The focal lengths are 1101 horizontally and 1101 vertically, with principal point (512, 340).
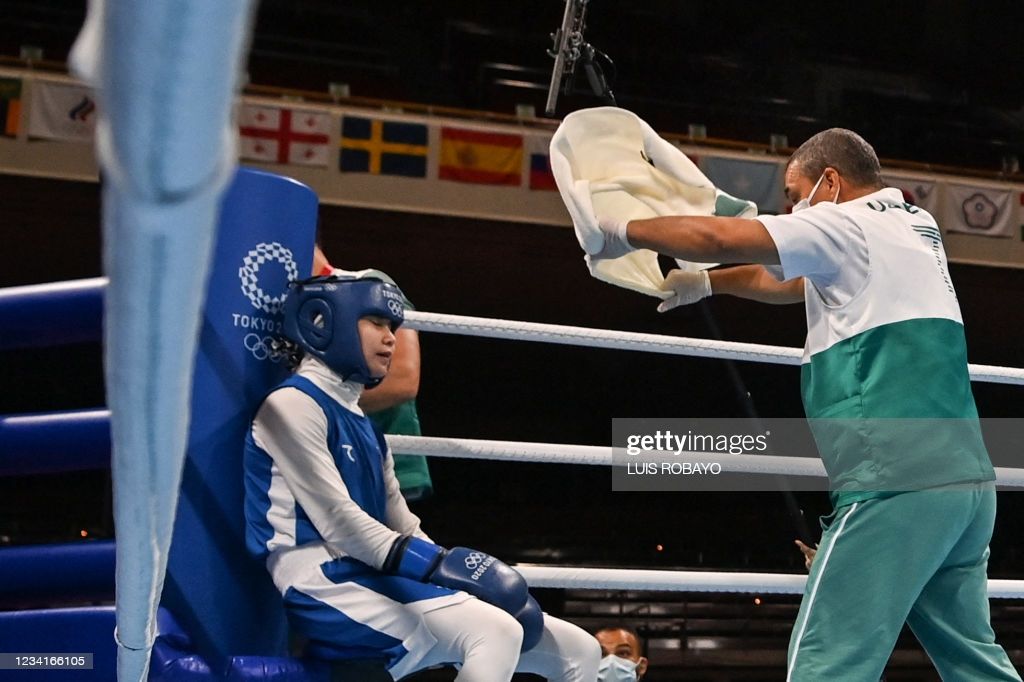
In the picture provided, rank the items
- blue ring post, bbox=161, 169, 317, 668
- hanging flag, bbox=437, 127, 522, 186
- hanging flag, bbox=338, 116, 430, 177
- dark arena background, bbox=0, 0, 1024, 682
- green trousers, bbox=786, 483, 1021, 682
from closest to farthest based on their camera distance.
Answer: green trousers, bbox=786, 483, 1021, 682
blue ring post, bbox=161, 169, 317, 668
hanging flag, bbox=338, 116, 430, 177
hanging flag, bbox=437, 127, 522, 186
dark arena background, bbox=0, 0, 1024, 682

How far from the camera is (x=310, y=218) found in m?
1.75

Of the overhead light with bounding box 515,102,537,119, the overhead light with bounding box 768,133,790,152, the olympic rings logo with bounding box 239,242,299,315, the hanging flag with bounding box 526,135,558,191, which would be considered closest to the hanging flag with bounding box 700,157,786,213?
Answer: the overhead light with bounding box 768,133,790,152

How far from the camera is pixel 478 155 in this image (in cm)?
698

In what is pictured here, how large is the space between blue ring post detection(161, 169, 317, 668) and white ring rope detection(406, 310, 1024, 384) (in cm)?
26

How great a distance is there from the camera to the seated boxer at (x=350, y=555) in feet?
4.84

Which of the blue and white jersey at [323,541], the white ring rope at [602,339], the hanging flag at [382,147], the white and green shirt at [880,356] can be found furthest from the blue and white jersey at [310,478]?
the hanging flag at [382,147]

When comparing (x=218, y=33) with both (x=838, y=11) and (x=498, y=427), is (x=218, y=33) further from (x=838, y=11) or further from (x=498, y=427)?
(x=838, y=11)

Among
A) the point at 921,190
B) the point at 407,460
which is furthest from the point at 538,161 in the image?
the point at 407,460

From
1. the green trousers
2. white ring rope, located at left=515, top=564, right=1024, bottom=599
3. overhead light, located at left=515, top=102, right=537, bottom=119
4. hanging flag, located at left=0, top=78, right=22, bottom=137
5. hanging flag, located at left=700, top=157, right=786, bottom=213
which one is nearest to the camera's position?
the green trousers

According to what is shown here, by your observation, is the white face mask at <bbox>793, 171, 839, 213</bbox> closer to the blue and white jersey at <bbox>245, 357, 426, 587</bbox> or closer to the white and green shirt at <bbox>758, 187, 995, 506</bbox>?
the white and green shirt at <bbox>758, 187, 995, 506</bbox>

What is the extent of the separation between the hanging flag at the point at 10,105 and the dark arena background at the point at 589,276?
0.91 ft

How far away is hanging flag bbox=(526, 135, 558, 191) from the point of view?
23.1 ft

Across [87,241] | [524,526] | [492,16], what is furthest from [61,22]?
[524,526]

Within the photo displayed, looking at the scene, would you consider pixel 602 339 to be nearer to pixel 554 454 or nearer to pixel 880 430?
pixel 554 454
